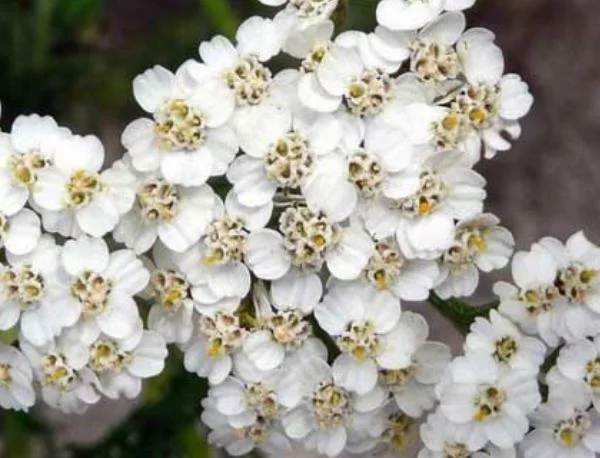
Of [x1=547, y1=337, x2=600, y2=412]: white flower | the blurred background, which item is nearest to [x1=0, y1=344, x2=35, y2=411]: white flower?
[x1=547, y1=337, x2=600, y2=412]: white flower

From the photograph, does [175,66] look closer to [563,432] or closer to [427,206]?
[427,206]

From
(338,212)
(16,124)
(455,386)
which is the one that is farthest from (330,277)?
(16,124)

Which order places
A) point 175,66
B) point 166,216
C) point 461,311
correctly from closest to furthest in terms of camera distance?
point 166,216 → point 461,311 → point 175,66

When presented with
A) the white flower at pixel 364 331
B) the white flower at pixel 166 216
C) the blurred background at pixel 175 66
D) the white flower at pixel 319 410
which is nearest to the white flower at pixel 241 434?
the white flower at pixel 319 410

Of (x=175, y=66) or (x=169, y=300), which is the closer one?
(x=169, y=300)

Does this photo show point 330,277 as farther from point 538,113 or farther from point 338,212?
point 538,113

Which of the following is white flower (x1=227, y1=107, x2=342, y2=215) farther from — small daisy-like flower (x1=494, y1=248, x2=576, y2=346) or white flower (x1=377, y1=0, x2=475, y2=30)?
small daisy-like flower (x1=494, y1=248, x2=576, y2=346)

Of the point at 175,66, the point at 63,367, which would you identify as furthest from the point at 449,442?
the point at 175,66
